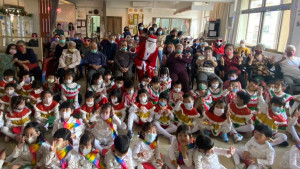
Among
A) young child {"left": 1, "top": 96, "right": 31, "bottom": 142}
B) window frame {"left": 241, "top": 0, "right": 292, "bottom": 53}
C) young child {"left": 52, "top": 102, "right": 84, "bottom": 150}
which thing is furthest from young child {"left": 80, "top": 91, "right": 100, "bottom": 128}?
window frame {"left": 241, "top": 0, "right": 292, "bottom": 53}

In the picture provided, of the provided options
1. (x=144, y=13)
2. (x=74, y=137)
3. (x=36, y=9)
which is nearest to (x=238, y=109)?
(x=74, y=137)

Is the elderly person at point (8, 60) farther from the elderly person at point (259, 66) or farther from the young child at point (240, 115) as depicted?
the elderly person at point (259, 66)

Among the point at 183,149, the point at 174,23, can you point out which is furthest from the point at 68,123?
the point at 174,23

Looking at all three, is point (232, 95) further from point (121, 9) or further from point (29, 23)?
point (121, 9)

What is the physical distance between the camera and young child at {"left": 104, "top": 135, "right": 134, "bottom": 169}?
177 centimetres

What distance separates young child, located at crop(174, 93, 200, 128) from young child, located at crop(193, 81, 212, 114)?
1.12 feet

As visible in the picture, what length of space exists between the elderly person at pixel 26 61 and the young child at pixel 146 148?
288cm

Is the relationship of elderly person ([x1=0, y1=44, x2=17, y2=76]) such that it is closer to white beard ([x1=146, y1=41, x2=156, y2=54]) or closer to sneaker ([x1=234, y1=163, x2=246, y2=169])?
white beard ([x1=146, y1=41, x2=156, y2=54])

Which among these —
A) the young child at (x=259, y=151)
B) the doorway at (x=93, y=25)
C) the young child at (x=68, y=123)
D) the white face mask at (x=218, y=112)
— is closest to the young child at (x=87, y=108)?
the young child at (x=68, y=123)

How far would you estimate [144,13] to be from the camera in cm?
1257

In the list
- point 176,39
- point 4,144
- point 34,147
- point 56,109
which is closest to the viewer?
point 34,147

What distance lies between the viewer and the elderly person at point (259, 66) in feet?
13.2

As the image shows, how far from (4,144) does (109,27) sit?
426 inches

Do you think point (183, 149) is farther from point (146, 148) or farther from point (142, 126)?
point (142, 126)
